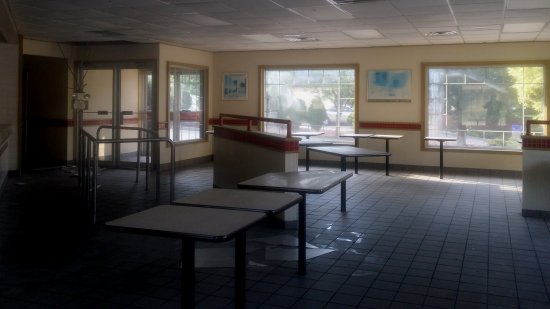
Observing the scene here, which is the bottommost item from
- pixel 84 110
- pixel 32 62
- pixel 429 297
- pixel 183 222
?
pixel 429 297

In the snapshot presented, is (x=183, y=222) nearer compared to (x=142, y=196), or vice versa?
(x=183, y=222)

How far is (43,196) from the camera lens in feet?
24.1

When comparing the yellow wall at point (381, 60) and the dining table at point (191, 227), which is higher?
the yellow wall at point (381, 60)

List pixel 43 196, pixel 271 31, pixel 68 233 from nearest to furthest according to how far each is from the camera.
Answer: pixel 68 233, pixel 43 196, pixel 271 31

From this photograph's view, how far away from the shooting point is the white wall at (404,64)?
995 cm

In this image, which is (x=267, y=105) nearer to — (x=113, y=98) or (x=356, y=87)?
(x=356, y=87)

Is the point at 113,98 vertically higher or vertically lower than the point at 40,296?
higher

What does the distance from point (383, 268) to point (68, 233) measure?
3.02 m

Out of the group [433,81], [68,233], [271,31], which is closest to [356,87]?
[433,81]

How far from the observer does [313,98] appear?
11750 mm

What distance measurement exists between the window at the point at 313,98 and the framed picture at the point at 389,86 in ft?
1.31

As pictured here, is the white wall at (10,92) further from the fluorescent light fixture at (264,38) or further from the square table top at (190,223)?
the square table top at (190,223)

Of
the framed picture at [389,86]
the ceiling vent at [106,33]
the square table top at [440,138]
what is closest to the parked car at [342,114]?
the framed picture at [389,86]

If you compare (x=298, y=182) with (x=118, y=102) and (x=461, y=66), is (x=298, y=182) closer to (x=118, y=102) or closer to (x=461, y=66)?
(x=461, y=66)
